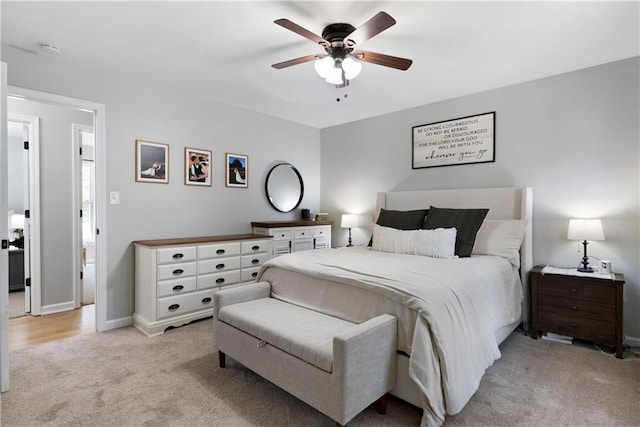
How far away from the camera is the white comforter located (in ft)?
5.46

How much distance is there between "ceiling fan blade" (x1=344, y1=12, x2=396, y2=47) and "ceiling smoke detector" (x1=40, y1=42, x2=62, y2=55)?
233 centimetres

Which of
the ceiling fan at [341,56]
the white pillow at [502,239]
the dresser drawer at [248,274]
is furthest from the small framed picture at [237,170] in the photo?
the white pillow at [502,239]

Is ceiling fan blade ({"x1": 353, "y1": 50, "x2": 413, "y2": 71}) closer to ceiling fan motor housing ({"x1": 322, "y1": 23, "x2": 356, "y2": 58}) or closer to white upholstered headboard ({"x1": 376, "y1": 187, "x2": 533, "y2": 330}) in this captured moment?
ceiling fan motor housing ({"x1": 322, "y1": 23, "x2": 356, "y2": 58})

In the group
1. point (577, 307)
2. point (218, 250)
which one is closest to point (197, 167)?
point (218, 250)

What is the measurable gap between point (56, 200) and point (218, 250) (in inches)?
76.7

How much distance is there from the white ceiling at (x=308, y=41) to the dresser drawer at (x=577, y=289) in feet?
6.11

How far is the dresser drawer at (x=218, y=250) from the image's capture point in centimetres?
334

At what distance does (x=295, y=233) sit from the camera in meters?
4.43

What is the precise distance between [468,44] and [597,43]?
0.97 m

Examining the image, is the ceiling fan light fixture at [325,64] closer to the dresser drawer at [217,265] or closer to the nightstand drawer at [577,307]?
the dresser drawer at [217,265]

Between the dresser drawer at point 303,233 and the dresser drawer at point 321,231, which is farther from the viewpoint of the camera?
the dresser drawer at point 321,231

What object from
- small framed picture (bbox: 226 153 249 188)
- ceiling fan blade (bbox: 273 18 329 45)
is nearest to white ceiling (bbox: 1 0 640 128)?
ceiling fan blade (bbox: 273 18 329 45)

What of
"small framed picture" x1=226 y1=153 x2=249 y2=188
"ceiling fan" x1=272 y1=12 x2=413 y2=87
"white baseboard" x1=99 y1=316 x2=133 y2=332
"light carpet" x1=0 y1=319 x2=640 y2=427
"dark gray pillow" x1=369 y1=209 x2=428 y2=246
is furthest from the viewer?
"small framed picture" x1=226 y1=153 x2=249 y2=188

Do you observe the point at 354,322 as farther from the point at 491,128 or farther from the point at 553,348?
the point at 491,128
